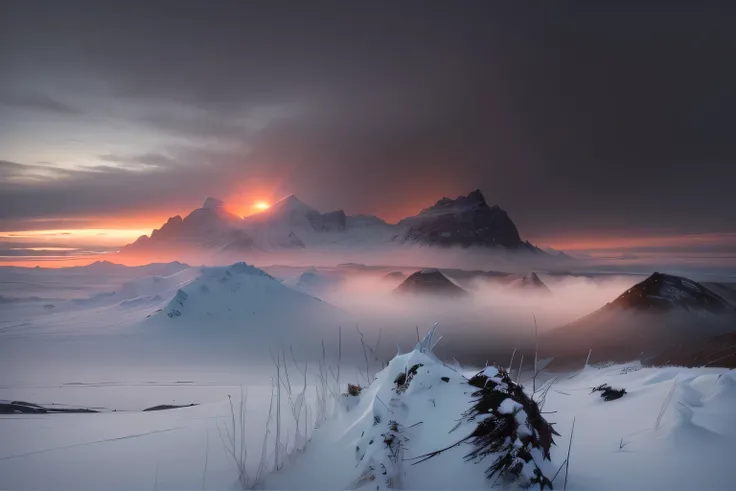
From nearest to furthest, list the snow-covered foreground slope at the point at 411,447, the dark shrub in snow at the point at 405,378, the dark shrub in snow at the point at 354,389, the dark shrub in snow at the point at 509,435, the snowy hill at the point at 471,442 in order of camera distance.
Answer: the dark shrub in snow at the point at 509,435 < the snowy hill at the point at 471,442 < the snow-covered foreground slope at the point at 411,447 < the dark shrub in snow at the point at 405,378 < the dark shrub in snow at the point at 354,389

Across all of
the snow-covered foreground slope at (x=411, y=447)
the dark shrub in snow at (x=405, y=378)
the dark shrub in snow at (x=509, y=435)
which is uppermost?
the dark shrub in snow at (x=405, y=378)

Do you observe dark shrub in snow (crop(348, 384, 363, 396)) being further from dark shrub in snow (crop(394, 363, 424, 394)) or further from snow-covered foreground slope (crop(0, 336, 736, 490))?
dark shrub in snow (crop(394, 363, 424, 394))

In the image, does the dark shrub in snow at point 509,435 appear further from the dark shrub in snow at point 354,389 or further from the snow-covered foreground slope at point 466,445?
the dark shrub in snow at point 354,389

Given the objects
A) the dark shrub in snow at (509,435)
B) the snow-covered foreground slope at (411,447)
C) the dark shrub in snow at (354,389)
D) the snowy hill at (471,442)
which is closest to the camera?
the dark shrub in snow at (509,435)

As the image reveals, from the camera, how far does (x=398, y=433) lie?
3.66m

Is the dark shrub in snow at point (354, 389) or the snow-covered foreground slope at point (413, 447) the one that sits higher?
the dark shrub in snow at point (354, 389)

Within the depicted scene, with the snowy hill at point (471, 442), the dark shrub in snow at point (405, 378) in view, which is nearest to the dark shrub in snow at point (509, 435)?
the snowy hill at point (471, 442)

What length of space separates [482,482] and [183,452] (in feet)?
10.1

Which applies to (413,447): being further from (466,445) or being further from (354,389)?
(354,389)

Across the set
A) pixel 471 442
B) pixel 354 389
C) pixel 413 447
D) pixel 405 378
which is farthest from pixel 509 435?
pixel 354 389

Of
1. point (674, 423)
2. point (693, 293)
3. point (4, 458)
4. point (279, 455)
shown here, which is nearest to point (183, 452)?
point (279, 455)

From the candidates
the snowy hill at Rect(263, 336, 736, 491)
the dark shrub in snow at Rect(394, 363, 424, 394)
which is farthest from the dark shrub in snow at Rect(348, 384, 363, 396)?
the dark shrub in snow at Rect(394, 363, 424, 394)

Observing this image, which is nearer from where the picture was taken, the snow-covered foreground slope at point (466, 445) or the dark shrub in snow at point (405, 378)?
the snow-covered foreground slope at point (466, 445)

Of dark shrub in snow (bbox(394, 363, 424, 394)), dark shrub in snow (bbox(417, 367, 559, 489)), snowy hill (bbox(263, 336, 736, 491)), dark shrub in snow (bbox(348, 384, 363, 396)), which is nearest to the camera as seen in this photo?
dark shrub in snow (bbox(417, 367, 559, 489))
